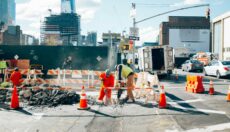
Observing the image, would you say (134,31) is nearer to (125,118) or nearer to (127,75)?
(127,75)

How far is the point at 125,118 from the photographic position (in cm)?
1187

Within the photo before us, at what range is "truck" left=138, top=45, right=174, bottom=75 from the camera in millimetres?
28500

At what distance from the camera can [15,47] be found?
38219 mm

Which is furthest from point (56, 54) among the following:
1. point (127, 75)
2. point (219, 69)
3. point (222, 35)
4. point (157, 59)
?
point (222, 35)

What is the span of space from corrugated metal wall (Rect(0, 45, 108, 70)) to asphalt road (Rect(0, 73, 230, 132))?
23.0 metres

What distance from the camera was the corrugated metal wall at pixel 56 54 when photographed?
124 ft

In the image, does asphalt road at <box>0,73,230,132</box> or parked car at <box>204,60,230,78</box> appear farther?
parked car at <box>204,60,230,78</box>

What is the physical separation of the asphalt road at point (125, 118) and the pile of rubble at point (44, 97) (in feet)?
2.21

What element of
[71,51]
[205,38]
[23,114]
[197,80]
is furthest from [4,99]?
[205,38]

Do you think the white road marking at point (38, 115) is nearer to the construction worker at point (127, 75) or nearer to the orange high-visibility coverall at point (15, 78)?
the construction worker at point (127, 75)

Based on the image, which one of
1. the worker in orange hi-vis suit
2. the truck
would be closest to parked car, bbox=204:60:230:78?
the truck

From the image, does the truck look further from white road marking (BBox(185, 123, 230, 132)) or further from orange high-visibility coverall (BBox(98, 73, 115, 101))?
white road marking (BBox(185, 123, 230, 132))

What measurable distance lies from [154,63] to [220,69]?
19.2ft

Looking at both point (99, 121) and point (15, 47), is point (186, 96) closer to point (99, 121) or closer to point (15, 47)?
point (99, 121)
